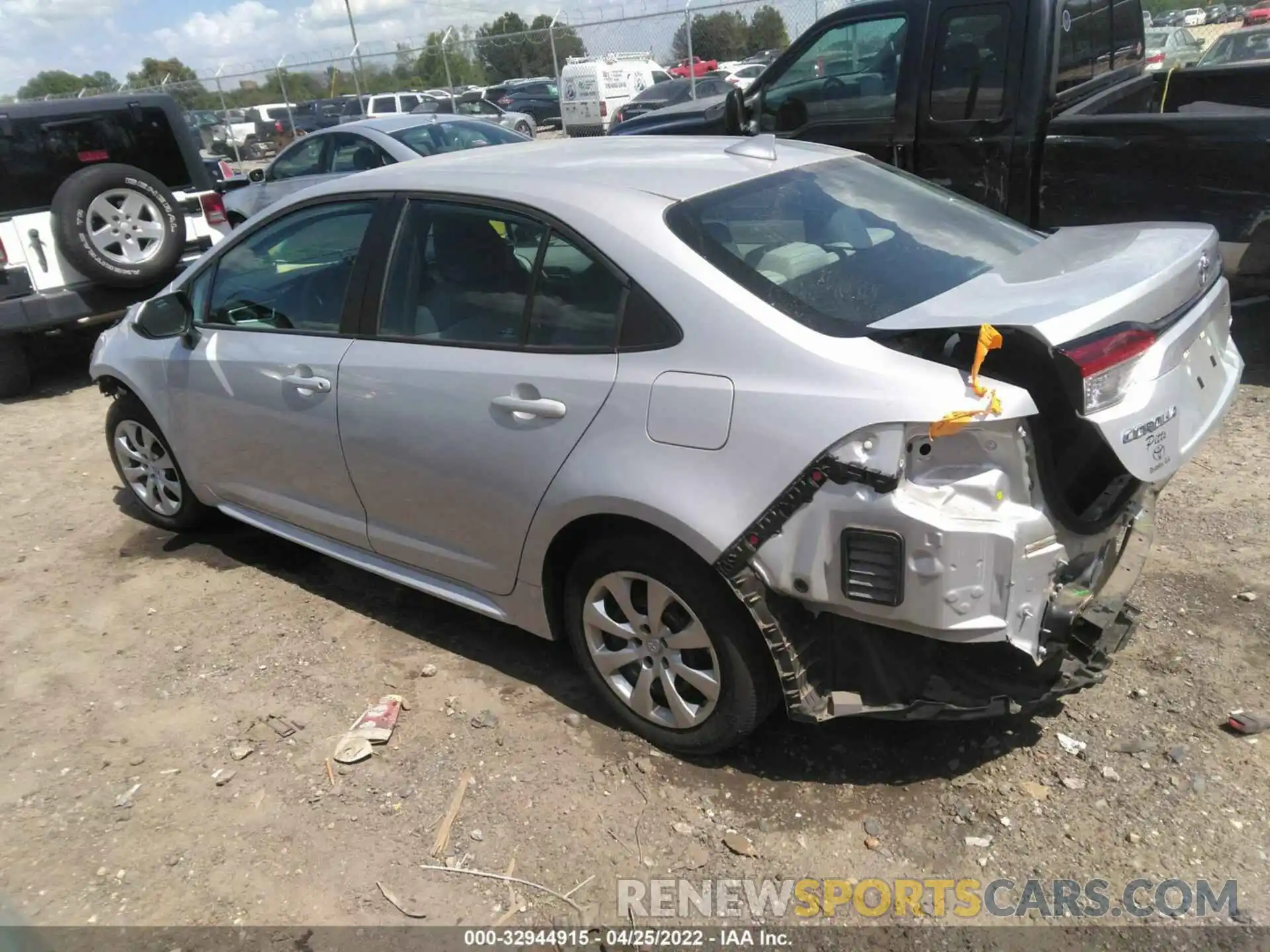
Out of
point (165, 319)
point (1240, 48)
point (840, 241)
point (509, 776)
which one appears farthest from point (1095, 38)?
point (1240, 48)

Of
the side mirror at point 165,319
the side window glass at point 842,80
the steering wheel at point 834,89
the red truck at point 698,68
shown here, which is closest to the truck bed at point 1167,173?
the side window glass at point 842,80

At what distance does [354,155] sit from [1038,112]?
22.4 ft

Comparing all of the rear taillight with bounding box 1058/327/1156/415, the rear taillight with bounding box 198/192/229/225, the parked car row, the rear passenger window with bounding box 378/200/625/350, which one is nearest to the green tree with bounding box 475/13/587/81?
the parked car row

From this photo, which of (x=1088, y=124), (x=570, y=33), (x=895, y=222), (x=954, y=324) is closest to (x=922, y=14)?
(x=1088, y=124)

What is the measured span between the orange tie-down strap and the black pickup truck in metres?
3.86

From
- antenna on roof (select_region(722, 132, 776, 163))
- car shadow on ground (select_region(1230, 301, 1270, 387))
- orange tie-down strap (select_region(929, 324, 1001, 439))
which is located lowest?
car shadow on ground (select_region(1230, 301, 1270, 387))

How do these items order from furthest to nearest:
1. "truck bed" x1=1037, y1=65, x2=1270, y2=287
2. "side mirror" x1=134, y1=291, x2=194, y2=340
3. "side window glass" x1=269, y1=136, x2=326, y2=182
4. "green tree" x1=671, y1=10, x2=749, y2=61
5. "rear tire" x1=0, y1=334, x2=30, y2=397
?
1. "green tree" x1=671, y1=10, x2=749, y2=61
2. "side window glass" x1=269, y1=136, x2=326, y2=182
3. "rear tire" x1=0, y1=334, x2=30, y2=397
4. "truck bed" x1=1037, y1=65, x2=1270, y2=287
5. "side mirror" x1=134, y1=291, x2=194, y2=340

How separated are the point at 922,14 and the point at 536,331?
4425 millimetres

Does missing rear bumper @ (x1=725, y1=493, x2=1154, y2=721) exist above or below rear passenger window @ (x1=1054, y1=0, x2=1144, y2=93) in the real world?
below

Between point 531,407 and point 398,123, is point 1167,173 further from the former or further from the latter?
point 398,123

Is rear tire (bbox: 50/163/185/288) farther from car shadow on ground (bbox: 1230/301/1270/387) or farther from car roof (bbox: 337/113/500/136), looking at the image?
car shadow on ground (bbox: 1230/301/1270/387)

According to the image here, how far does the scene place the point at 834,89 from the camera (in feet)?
21.6

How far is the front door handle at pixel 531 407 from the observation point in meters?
2.83

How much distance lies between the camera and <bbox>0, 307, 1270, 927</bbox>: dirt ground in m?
2.59
